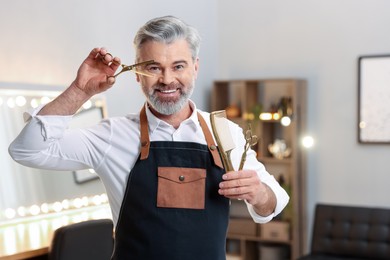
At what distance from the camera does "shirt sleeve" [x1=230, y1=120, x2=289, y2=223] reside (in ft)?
6.08

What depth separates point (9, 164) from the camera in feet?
11.8

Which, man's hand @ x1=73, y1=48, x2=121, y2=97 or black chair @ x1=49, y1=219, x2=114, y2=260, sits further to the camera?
black chair @ x1=49, y1=219, x2=114, y2=260

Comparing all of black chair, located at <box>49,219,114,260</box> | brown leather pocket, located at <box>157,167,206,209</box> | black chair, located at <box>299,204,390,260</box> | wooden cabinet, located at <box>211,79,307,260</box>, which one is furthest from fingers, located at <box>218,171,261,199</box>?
wooden cabinet, located at <box>211,79,307,260</box>

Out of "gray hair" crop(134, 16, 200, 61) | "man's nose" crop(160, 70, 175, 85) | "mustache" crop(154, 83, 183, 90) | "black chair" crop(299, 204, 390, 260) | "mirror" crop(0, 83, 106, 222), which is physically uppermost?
"gray hair" crop(134, 16, 200, 61)

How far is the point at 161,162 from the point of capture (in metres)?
1.85

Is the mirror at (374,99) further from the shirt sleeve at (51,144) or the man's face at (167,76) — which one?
the shirt sleeve at (51,144)

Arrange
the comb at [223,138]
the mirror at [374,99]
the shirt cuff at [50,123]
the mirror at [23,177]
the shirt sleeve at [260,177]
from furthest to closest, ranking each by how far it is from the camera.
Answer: the mirror at [374,99], the mirror at [23,177], the shirt sleeve at [260,177], the comb at [223,138], the shirt cuff at [50,123]

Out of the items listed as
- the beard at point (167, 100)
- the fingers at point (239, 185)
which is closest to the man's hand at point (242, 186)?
the fingers at point (239, 185)

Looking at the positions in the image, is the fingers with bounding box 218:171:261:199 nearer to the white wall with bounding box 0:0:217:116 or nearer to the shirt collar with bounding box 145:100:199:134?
the shirt collar with bounding box 145:100:199:134

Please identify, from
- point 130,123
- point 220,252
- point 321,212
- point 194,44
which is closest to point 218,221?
point 220,252

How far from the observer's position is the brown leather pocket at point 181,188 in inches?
71.2

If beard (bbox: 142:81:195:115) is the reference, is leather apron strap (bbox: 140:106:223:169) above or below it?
below

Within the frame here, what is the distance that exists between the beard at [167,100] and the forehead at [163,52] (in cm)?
7

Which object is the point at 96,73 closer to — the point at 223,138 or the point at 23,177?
the point at 223,138
